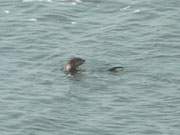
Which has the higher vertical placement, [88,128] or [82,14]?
[82,14]

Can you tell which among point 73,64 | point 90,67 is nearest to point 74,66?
point 73,64

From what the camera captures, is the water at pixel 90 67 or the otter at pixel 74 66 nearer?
the water at pixel 90 67

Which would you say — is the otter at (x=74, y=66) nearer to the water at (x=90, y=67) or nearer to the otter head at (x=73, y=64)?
the otter head at (x=73, y=64)

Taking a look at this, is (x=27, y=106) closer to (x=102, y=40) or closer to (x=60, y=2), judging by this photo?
(x=102, y=40)

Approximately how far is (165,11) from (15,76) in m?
10.1

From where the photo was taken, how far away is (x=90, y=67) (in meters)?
35.0

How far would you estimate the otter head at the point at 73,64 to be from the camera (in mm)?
34156

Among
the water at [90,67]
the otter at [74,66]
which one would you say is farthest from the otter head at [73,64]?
the water at [90,67]

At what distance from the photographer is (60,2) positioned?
43438 millimetres

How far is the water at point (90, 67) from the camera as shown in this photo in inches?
1172

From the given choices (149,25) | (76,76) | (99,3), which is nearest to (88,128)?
(76,76)

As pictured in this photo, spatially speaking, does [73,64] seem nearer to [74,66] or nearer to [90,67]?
[74,66]

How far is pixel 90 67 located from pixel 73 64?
0.98 meters

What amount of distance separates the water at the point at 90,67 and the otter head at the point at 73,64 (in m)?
0.34
